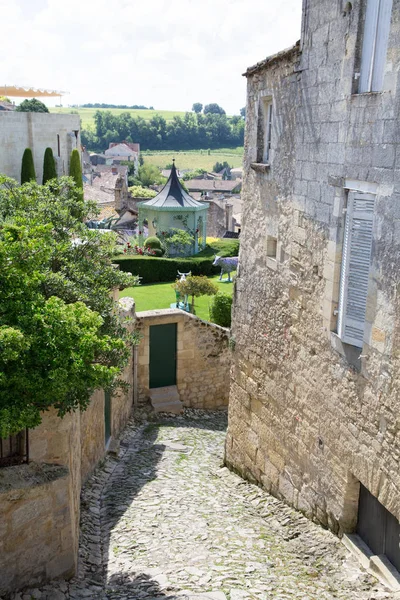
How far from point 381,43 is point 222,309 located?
510 inches

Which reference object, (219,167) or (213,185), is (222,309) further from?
(219,167)

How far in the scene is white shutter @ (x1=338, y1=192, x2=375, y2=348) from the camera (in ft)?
24.6

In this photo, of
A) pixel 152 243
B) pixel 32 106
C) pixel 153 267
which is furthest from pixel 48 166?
pixel 32 106

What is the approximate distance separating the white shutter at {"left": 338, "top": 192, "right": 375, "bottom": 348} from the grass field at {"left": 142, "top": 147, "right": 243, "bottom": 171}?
410 feet

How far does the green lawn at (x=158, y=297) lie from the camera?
2345 centimetres

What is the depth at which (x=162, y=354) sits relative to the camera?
17.1 meters

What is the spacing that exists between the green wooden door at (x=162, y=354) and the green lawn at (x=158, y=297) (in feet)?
15.4

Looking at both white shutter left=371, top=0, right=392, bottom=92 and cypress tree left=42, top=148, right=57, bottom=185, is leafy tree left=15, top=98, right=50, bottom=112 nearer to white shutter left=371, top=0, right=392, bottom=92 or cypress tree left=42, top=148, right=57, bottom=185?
cypress tree left=42, top=148, right=57, bottom=185

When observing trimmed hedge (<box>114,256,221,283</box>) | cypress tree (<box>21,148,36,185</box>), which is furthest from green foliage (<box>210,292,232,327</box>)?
cypress tree (<box>21,148,36,185</box>)

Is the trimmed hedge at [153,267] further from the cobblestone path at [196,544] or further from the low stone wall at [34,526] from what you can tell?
the low stone wall at [34,526]

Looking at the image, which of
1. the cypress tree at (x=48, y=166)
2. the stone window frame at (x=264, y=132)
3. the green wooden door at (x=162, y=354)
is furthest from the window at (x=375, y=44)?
the cypress tree at (x=48, y=166)

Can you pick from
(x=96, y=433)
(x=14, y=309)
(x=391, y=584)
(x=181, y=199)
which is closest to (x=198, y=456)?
(x=96, y=433)

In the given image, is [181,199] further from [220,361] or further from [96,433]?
[96,433]

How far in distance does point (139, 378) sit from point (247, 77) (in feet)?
Result: 27.5
